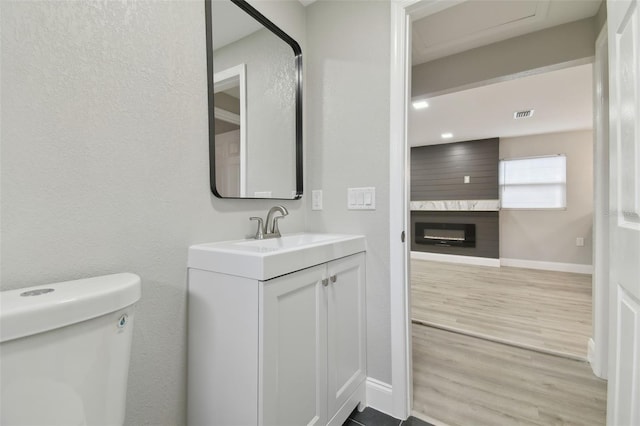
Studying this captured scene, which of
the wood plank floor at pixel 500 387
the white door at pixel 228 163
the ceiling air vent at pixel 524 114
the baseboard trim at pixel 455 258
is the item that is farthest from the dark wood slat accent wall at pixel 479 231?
the white door at pixel 228 163

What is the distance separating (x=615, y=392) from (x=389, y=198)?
1.02 meters

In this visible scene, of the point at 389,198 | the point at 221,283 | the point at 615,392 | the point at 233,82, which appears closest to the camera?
the point at 615,392

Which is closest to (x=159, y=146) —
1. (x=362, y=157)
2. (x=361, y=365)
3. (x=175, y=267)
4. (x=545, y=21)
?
(x=175, y=267)

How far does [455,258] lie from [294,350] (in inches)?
206

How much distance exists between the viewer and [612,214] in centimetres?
88

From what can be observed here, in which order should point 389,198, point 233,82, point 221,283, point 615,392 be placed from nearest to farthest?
point 615,392, point 221,283, point 233,82, point 389,198

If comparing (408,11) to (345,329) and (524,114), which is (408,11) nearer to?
(345,329)

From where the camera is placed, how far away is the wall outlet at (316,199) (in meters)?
1.72

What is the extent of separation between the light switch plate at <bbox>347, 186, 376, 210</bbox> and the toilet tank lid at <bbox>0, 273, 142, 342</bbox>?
1088 mm

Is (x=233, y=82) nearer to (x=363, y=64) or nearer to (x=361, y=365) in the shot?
(x=363, y=64)

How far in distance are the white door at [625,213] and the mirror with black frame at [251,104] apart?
52.7 inches

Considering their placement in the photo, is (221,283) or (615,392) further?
(221,283)

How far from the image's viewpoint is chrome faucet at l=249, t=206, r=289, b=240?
142 centimetres

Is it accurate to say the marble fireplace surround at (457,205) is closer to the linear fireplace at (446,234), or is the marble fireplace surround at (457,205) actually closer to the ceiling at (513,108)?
the linear fireplace at (446,234)
